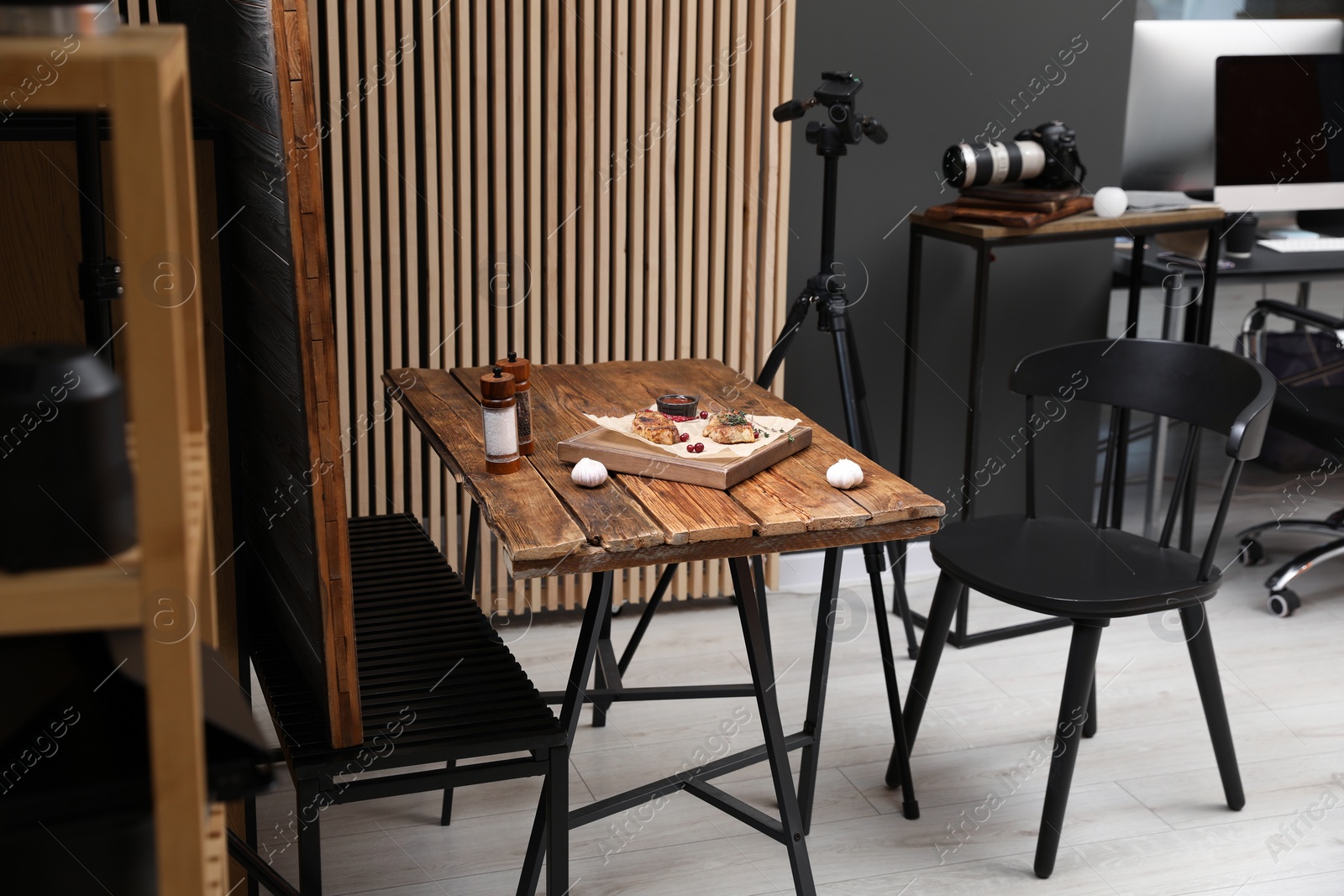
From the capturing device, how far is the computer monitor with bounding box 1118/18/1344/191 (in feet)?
12.8

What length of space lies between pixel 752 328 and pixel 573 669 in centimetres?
166

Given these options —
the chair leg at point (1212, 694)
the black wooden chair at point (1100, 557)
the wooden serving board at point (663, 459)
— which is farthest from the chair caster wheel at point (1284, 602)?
the wooden serving board at point (663, 459)

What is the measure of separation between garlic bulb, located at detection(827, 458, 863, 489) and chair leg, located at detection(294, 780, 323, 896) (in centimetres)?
93

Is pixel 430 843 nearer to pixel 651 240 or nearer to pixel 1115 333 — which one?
pixel 651 240

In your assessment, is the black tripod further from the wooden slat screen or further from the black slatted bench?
the black slatted bench

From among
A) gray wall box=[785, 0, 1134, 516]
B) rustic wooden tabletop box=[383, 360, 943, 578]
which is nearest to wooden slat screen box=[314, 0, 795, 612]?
gray wall box=[785, 0, 1134, 516]

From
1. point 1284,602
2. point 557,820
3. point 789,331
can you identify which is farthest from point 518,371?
point 1284,602

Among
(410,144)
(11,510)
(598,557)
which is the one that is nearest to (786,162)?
(410,144)

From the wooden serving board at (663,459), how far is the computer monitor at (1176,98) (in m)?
2.33

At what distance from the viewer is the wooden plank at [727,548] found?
6.01 feet

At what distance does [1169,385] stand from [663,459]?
1.28 metres

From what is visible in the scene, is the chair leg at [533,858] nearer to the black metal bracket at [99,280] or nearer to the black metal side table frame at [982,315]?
the black metal bracket at [99,280]

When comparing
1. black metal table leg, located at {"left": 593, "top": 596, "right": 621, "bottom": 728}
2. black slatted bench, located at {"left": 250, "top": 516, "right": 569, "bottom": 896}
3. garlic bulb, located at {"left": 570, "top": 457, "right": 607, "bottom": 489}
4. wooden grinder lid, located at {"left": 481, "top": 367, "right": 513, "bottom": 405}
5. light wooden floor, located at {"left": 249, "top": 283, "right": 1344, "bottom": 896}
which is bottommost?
light wooden floor, located at {"left": 249, "top": 283, "right": 1344, "bottom": 896}

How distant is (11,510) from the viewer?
94cm
